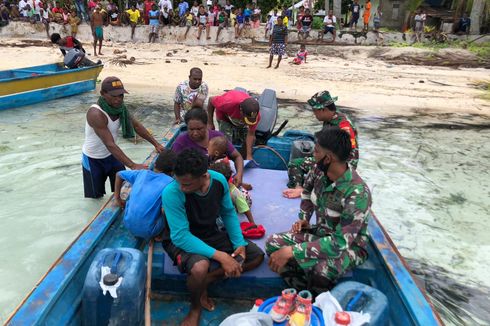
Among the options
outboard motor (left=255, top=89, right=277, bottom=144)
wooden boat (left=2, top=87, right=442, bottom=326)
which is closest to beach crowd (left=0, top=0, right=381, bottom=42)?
outboard motor (left=255, top=89, right=277, bottom=144)

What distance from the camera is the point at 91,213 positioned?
18.3 feet

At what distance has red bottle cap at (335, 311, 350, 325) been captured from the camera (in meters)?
2.20

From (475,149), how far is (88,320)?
8.25 metres

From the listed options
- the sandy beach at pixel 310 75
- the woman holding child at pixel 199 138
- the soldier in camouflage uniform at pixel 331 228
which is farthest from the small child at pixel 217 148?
the sandy beach at pixel 310 75

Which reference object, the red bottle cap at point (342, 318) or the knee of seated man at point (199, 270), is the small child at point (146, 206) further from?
the red bottle cap at point (342, 318)

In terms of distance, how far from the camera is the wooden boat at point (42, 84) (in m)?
→ 9.57

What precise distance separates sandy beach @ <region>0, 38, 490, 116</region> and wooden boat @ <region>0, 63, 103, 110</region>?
1.35 metres

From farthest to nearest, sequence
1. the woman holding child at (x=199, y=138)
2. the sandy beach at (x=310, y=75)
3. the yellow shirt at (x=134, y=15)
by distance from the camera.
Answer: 1. the yellow shirt at (x=134, y=15)
2. the sandy beach at (x=310, y=75)
3. the woman holding child at (x=199, y=138)

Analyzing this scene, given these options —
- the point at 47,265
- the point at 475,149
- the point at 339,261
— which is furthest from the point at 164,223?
the point at 475,149

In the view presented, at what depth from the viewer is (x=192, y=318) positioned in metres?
2.78

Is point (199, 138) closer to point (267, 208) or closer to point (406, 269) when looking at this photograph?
point (267, 208)

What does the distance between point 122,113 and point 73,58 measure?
782 cm

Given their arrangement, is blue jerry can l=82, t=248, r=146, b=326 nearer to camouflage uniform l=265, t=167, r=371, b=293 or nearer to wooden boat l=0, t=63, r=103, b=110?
camouflage uniform l=265, t=167, r=371, b=293

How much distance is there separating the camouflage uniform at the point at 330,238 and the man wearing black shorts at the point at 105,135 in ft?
6.05
